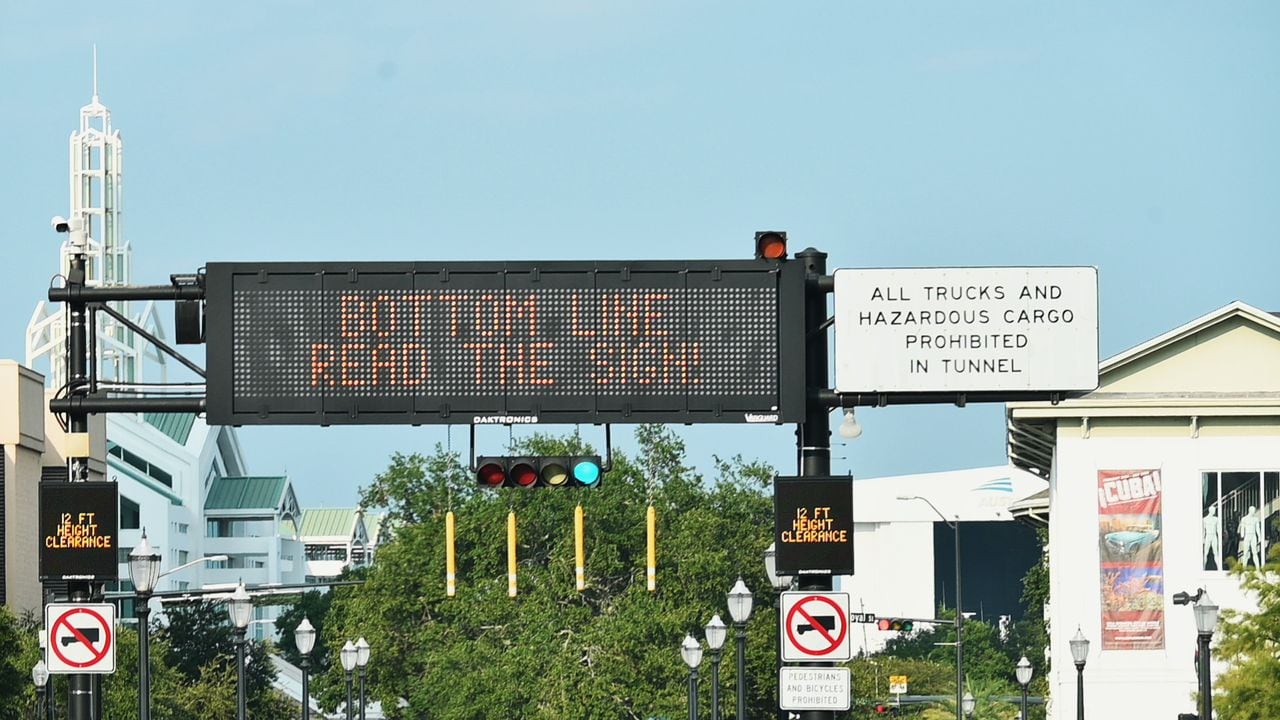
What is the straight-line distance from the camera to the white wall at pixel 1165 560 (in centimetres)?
6000

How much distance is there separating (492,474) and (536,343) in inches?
65.5

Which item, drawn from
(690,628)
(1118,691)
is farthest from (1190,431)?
(690,628)

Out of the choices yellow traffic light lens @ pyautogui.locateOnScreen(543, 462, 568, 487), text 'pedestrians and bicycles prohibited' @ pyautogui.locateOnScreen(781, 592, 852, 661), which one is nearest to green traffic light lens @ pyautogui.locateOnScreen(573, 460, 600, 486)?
yellow traffic light lens @ pyautogui.locateOnScreen(543, 462, 568, 487)

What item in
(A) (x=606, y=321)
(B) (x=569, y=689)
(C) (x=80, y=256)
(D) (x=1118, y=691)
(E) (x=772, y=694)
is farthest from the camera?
(E) (x=772, y=694)

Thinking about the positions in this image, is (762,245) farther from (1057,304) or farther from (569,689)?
(569,689)

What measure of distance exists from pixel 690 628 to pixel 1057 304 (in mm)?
68084

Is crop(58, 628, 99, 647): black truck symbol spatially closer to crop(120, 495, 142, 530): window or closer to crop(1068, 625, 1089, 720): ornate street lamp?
crop(1068, 625, 1089, 720): ornate street lamp

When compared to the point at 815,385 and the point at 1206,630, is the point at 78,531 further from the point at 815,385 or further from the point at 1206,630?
the point at 1206,630

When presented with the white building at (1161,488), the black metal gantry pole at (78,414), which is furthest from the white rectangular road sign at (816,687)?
the white building at (1161,488)

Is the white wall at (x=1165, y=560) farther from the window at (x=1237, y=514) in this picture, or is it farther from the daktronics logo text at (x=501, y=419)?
the daktronics logo text at (x=501, y=419)

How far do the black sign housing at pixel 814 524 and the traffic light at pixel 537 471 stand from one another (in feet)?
6.58

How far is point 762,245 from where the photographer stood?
2258cm

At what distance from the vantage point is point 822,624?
73.0 feet

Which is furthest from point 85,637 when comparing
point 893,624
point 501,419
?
Answer: point 893,624
